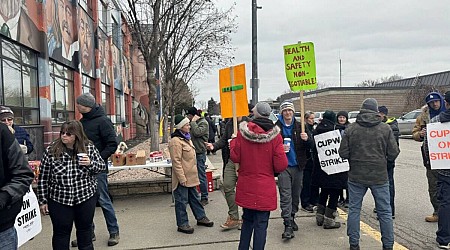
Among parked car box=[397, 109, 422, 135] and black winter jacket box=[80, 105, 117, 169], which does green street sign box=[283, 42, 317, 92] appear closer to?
black winter jacket box=[80, 105, 117, 169]

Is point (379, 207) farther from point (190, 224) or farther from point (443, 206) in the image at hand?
point (190, 224)

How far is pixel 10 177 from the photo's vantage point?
282 centimetres

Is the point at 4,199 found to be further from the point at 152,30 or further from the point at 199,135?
the point at 152,30

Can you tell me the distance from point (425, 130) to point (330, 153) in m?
1.37

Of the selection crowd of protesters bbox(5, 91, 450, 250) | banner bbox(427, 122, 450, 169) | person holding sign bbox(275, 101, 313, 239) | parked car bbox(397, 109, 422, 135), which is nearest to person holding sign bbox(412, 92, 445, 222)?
crowd of protesters bbox(5, 91, 450, 250)

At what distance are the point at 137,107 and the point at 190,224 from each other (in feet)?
102

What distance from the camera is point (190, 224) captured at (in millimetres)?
6180

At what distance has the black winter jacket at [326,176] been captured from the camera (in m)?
5.85

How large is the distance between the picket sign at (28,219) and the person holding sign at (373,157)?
3.70 meters

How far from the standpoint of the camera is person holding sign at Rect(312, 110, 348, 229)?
5.82 m

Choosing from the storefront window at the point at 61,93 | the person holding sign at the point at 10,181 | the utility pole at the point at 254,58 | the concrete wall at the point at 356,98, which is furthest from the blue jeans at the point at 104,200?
the concrete wall at the point at 356,98

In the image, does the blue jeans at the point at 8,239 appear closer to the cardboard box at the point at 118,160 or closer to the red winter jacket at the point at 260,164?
the red winter jacket at the point at 260,164

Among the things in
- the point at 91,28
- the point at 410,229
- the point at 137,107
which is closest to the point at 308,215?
the point at 410,229

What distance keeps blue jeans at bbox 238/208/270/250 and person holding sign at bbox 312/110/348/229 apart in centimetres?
181
